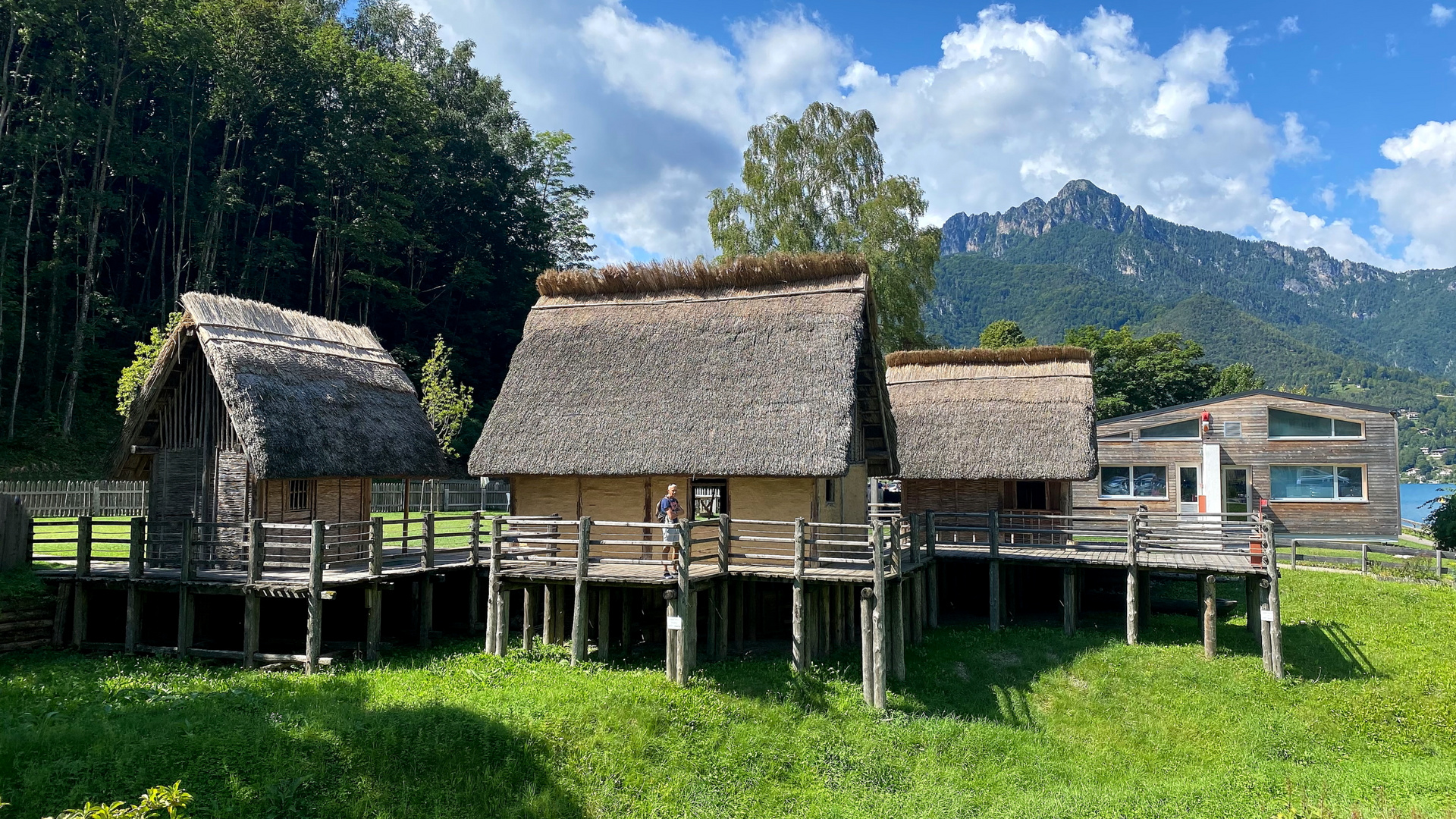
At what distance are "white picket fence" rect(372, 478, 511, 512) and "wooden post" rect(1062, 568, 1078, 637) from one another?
20654 mm

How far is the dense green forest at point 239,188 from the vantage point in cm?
3294

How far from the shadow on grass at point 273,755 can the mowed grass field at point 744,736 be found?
30 mm

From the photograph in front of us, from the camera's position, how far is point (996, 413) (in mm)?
23359

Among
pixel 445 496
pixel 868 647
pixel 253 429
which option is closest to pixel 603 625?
pixel 868 647

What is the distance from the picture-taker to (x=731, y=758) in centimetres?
1292

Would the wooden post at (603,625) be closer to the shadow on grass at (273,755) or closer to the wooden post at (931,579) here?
the shadow on grass at (273,755)

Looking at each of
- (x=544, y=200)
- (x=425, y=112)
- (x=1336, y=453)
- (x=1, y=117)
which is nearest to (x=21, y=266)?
Result: (x=1, y=117)

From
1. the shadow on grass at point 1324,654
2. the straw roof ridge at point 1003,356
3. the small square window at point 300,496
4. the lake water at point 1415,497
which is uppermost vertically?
Result: the straw roof ridge at point 1003,356

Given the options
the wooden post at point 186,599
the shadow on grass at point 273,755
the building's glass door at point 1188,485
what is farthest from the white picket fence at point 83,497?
the building's glass door at point 1188,485

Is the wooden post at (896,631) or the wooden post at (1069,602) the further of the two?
the wooden post at (1069,602)

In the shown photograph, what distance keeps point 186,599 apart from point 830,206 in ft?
86.4

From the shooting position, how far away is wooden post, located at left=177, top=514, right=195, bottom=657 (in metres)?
15.8

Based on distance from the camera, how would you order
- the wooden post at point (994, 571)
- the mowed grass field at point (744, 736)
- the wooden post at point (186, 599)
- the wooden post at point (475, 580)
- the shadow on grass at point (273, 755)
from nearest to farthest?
the shadow on grass at point (273, 755)
the mowed grass field at point (744, 736)
the wooden post at point (186, 599)
the wooden post at point (475, 580)
the wooden post at point (994, 571)

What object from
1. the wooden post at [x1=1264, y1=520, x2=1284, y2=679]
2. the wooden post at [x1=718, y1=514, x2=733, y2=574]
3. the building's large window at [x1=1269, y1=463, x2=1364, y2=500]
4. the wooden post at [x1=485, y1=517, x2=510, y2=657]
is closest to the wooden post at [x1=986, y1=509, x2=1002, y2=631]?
the wooden post at [x1=1264, y1=520, x2=1284, y2=679]
